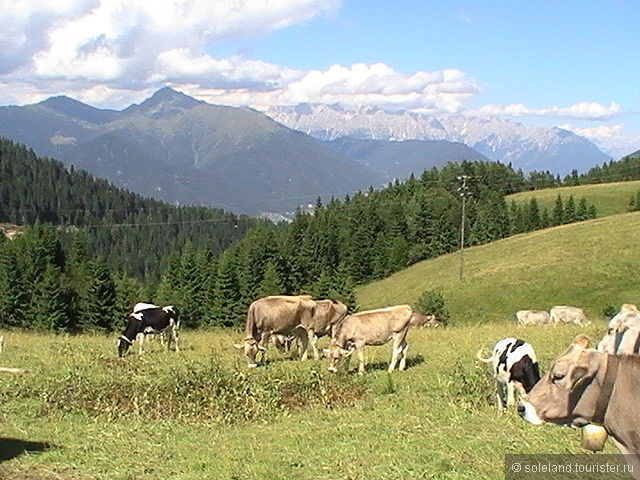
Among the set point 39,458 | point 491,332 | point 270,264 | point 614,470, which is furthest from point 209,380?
point 270,264

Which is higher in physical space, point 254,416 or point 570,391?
point 570,391

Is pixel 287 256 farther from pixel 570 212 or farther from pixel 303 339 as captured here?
pixel 303 339

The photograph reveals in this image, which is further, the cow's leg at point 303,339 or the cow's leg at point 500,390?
the cow's leg at point 303,339

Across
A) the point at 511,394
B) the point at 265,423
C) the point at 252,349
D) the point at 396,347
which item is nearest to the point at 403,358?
the point at 396,347

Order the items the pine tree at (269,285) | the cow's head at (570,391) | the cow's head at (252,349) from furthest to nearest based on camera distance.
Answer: the pine tree at (269,285)
the cow's head at (252,349)
the cow's head at (570,391)

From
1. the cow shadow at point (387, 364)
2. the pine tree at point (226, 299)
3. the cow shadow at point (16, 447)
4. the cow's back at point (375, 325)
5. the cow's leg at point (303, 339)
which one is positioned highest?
the cow's back at point (375, 325)

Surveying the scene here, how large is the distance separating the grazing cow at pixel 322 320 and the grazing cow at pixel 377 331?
9.61 ft

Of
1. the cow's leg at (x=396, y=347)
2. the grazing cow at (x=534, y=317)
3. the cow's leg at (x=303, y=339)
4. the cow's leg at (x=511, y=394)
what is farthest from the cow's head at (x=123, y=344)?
the grazing cow at (x=534, y=317)

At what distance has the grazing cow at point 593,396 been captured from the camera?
Result: 6.01m

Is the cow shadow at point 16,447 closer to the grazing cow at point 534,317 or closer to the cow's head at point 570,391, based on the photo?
the cow's head at point 570,391

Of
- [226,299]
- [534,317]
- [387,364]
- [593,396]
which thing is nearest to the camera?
[593,396]

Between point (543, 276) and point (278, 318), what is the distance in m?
54.2

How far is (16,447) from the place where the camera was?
12141 millimetres

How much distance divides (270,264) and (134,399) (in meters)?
88.4
